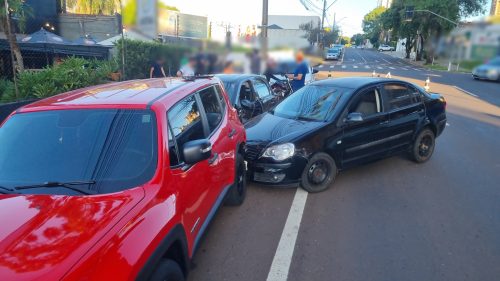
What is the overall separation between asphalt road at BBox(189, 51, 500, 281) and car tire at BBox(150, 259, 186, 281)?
34.5 inches

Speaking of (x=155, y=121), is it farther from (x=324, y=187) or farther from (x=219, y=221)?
(x=324, y=187)

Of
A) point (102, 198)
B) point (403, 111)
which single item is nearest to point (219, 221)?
point (102, 198)

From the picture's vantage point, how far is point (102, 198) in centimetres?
226

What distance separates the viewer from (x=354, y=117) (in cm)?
526

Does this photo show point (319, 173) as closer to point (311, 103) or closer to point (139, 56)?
point (311, 103)

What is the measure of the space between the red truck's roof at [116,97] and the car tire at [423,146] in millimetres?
4328

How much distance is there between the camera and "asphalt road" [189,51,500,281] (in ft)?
11.1

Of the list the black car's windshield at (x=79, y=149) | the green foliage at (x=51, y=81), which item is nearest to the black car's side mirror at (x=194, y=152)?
the black car's windshield at (x=79, y=149)

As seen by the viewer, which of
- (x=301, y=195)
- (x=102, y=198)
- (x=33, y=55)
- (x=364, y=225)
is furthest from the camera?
(x=33, y=55)

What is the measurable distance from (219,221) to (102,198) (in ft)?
7.37

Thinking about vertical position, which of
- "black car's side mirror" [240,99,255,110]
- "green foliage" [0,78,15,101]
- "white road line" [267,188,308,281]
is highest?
"black car's side mirror" [240,99,255,110]

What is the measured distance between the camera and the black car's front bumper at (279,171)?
16.2ft

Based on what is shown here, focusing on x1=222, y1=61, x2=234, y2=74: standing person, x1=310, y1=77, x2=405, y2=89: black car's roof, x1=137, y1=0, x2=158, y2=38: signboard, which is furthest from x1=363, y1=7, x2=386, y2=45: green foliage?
x1=310, y1=77, x2=405, y2=89: black car's roof

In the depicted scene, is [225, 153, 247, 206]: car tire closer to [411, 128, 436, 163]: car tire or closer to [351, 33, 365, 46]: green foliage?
[411, 128, 436, 163]: car tire
